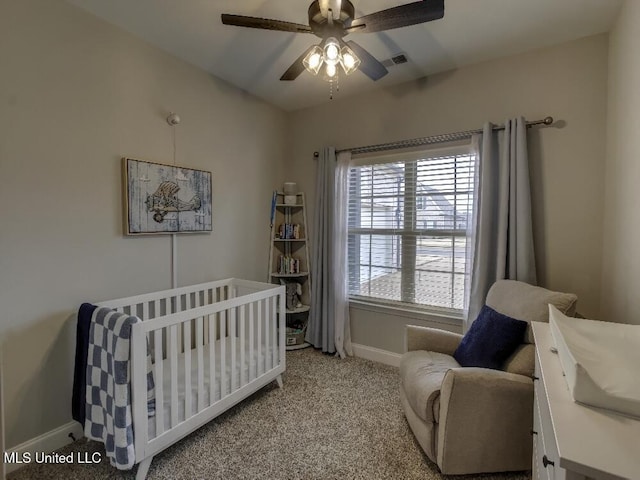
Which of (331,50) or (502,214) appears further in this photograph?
(502,214)

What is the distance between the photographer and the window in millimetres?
2633

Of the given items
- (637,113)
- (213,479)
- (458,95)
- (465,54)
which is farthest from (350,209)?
(213,479)

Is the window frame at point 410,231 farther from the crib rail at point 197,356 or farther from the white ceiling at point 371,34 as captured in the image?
the crib rail at point 197,356

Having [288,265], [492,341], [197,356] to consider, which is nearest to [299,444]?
[197,356]

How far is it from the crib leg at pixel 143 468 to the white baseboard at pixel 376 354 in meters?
1.98

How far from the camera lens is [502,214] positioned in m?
2.25

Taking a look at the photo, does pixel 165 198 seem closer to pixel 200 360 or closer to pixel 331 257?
pixel 200 360

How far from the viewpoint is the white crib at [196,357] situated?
1562 mm

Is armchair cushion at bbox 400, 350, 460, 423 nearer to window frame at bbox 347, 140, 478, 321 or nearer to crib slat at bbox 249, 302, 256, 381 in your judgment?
window frame at bbox 347, 140, 478, 321

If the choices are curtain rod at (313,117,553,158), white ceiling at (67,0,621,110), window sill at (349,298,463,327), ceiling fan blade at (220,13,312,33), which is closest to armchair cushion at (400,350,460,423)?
window sill at (349,298,463,327)

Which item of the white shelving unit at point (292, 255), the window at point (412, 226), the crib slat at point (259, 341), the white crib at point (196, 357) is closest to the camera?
the white crib at point (196, 357)

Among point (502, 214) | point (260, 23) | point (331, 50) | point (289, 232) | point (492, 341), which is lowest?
point (492, 341)

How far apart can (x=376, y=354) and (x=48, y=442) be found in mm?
2440

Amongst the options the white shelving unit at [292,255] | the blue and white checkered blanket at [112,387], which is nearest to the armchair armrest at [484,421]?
the blue and white checkered blanket at [112,387]
